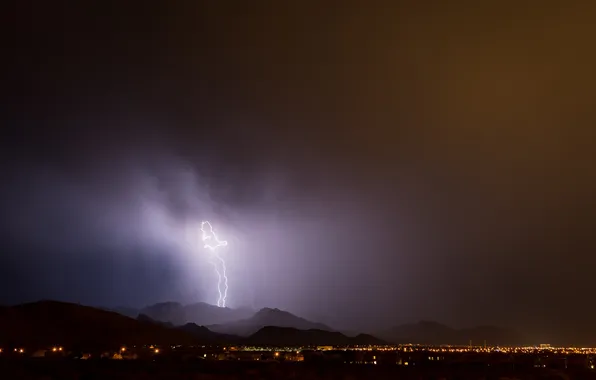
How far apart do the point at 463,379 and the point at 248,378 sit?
20.0 metres

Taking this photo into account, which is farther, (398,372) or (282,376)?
→ (398,372)

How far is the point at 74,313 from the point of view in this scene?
6855 inches

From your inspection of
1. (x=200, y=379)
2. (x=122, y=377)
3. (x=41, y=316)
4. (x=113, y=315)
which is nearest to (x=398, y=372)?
(x=200, y=379)

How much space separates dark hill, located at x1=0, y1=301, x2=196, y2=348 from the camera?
144m

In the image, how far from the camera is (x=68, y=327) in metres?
161

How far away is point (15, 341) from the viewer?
13600 cm

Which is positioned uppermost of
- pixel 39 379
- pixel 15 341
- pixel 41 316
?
pixel 41 316

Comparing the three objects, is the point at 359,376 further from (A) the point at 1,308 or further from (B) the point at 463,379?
(A) the point at 1,308

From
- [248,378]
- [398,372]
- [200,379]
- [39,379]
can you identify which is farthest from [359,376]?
[39,379]

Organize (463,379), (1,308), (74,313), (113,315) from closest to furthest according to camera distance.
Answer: (463,379) → (1,308) → (74,313) → (113,315)

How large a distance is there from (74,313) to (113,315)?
17.8 metres

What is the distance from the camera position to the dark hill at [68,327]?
144m

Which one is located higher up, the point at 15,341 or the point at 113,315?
the point at 113,315

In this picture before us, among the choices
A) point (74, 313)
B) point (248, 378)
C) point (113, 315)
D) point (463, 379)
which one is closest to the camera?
point (248, 378)
